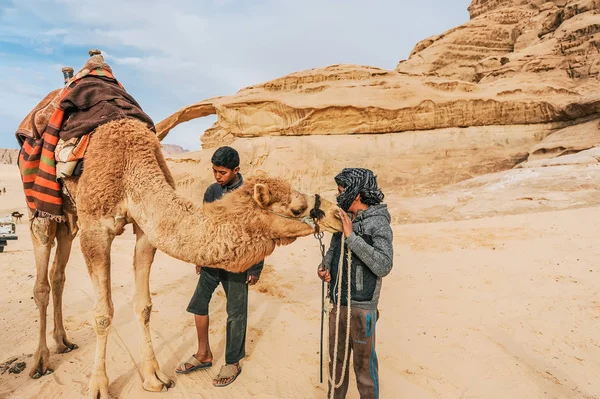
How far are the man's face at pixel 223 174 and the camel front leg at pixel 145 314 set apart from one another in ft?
2.87

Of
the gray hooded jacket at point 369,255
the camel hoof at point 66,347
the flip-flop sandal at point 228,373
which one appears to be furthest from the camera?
the camel hoof at point 66,347

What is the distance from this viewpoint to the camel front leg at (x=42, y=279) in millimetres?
3547

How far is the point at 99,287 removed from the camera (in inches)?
121

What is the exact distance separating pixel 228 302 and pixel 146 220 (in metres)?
1.11

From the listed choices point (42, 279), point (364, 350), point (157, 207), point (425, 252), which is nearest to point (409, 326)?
point (364, 350)

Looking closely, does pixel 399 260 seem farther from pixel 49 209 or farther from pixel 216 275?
pixel 49 209

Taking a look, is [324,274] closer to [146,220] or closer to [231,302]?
[231,302]

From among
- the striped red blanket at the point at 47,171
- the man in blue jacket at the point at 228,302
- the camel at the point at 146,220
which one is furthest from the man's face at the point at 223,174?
the striped red blanket at the point at 47,171

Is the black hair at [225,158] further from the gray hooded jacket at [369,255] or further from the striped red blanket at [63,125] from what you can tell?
the gray hooded jacket at [369,255]

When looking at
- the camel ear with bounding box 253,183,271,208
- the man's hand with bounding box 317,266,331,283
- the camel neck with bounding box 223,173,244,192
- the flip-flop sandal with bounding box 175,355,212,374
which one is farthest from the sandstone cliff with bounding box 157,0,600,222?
the camel ear with bounding box 253,183,271,208

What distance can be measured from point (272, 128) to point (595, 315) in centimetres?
1812

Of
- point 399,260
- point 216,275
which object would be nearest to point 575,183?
point 399,260

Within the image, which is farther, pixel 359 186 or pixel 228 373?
pixel 228 373

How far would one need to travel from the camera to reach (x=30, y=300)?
5645 mm
